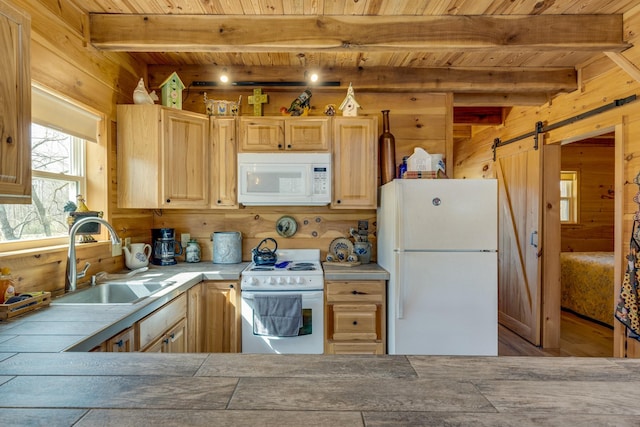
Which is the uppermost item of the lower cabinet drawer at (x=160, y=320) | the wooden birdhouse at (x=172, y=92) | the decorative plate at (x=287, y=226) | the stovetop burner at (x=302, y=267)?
the wooden birdhouse at (x=172, y=92)

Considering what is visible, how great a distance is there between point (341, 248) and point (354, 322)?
73 cm

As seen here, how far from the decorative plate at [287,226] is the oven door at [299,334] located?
70 cm

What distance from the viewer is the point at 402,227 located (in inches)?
87.8

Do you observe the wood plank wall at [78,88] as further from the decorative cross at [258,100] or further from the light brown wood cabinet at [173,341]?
the decorative cross at [258,100]

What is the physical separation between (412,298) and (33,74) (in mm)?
2523

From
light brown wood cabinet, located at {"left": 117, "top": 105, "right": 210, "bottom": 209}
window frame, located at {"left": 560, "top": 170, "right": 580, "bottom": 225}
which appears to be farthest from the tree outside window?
window frame, located at {"left": 560, "top": 170, "right": 580, "bottom": 225}

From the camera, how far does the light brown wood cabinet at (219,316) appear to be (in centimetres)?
241

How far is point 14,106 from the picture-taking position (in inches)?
46.6

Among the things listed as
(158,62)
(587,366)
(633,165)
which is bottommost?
(587,366)

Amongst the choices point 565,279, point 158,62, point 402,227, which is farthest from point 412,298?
point 565,279

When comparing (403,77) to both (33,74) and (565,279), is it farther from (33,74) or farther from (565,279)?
(565,279)

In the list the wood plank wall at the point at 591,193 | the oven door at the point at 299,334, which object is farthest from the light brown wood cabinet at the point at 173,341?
the wood plank wall at the point at 591,193

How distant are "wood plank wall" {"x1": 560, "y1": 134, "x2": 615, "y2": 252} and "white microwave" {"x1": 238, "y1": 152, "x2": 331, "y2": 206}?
16.2 feet

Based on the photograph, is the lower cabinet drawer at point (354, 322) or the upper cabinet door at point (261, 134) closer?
the lower cabinet drawer at point (354, 322)
